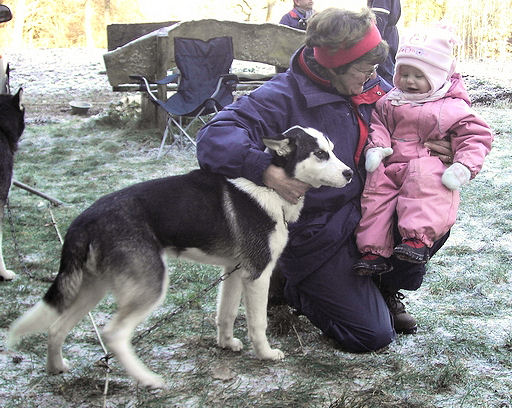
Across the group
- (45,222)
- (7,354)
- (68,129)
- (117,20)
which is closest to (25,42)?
(117,20)

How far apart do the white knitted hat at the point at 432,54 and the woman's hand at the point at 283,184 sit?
2.46ft

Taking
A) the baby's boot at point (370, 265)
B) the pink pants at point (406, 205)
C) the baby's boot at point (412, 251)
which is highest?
the pink pants at point (406, 205)

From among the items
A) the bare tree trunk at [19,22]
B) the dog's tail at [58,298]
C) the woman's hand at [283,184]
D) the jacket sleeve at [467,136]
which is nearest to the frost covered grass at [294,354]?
the dog's tail at [58,298]

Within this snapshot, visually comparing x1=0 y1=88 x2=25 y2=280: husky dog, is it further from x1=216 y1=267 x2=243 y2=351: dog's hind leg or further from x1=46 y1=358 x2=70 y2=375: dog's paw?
x1=216 y1=267 x2=243 y2=351: dog's hind leg

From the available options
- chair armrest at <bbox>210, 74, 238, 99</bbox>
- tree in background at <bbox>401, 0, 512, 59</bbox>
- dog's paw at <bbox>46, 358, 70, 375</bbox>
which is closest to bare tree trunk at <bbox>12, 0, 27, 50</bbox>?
tree in background at <bbox>401, 0, 512, 59</bbox>

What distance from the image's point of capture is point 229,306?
2.76 meters

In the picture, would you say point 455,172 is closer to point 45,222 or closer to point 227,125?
point 227,125

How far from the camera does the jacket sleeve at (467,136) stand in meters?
2.58

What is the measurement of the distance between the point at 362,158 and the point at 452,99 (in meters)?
0.49

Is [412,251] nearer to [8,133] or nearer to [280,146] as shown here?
[280,146]

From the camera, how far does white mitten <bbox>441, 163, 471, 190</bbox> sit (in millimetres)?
2586

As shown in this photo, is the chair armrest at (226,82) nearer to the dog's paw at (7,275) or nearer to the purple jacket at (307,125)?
the dog's paw at (7,275)

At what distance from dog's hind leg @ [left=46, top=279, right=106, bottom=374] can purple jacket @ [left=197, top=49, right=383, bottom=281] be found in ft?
2.28

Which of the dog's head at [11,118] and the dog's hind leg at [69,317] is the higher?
the dog's head at [11,118]
